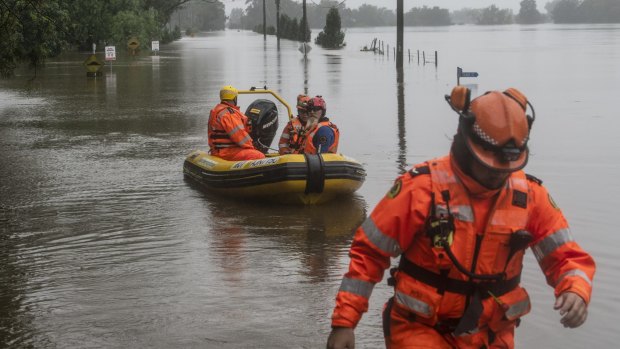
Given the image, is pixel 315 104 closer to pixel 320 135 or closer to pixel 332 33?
pixel 320 135

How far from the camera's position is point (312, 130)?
1304 cm

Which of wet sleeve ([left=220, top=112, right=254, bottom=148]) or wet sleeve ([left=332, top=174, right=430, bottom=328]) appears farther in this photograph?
wet sleeve ([left=220, top=112, right=254, bottom=148])

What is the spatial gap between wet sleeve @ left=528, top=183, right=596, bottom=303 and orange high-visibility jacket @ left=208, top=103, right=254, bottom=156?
940 centimetres

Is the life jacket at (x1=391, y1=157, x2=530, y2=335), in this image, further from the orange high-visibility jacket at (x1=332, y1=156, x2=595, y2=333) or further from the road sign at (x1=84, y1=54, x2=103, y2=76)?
the road sign at (x1=84, y1=54, x2=103, y2=76)

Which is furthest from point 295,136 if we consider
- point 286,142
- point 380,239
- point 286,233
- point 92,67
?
point 92,67

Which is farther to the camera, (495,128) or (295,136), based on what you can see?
(295,136)

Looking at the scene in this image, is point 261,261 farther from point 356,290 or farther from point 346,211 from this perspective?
point 356,290

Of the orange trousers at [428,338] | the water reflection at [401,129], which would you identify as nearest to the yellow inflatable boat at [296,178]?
the water reflection at [401,129]

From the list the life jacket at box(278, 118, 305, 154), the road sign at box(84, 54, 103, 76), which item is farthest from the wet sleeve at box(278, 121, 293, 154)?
the road sign at box(84, 54, 103, 76)

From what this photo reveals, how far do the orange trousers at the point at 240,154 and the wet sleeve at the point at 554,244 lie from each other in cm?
933

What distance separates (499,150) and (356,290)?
817mm

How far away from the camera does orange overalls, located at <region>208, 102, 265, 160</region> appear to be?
13.5 meters

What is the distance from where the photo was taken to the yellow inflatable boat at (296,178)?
40.5 feet

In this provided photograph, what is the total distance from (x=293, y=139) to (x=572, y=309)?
9.49 metres
